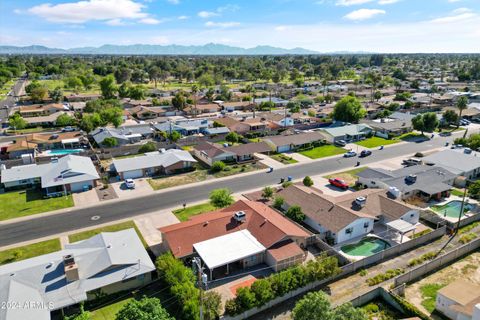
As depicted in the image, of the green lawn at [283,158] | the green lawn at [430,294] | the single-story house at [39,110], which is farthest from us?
the single-story house at [39,110]

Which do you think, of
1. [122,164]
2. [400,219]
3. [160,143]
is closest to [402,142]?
[400,219]

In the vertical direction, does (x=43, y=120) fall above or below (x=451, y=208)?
above

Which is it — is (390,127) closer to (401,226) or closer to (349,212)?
(401,226)

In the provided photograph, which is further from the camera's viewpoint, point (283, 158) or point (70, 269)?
point (283, 158)

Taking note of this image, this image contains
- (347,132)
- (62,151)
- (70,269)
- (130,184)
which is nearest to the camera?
(70,269)

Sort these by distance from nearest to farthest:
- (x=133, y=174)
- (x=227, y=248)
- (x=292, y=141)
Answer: (x=227, y=248) → (x=133, y=174) → (x=292, y=141)

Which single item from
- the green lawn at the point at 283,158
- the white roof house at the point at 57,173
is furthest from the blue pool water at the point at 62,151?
the green lawn at the point at 283,158

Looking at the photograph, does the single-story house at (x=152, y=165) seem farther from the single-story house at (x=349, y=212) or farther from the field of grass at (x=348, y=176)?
the field of grass at (x=348, y=176)

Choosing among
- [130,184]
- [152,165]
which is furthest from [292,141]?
[130,184]
